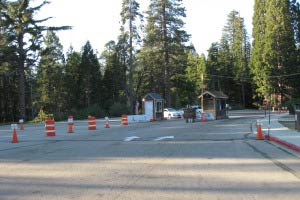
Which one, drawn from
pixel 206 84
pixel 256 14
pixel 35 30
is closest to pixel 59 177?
pixel 35 30

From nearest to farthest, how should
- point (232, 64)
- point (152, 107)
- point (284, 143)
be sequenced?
point (284, 143)
point (152, 107)
point (232, 64)

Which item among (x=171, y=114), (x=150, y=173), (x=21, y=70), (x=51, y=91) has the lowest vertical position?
(x=150, y=173)

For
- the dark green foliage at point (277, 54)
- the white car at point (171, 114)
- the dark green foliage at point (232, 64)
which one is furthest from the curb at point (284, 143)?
the dark green foliage at point (232, 64)

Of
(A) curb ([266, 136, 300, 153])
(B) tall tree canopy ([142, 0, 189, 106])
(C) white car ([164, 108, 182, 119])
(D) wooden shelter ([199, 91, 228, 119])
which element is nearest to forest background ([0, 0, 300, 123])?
(B) tall tree canopy ([142, 0, 189, 106])

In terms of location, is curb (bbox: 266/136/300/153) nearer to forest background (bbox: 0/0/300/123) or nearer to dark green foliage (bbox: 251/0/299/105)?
forest background (bbox: 0/0/300/123)

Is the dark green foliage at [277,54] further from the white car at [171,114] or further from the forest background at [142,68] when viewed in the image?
the white car at [171,114]

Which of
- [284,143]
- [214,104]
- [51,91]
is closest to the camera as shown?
[284,143]

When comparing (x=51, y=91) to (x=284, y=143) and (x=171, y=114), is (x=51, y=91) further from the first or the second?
(x=284, y=143)

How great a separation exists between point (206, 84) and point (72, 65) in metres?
31.0

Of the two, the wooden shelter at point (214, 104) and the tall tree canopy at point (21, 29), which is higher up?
the tall tree canopy at point (21, 29)

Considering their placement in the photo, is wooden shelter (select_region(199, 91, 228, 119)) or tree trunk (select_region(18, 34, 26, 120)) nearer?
wooden shelter (select_region(199, 91, 228, 119))

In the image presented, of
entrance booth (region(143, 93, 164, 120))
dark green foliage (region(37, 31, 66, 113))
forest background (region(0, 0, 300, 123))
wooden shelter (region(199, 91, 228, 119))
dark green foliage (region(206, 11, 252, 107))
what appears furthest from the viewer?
dark green foliage (region(206, 11, 252, 107))

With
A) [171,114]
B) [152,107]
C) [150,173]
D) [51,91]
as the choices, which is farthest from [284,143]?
[51,91]

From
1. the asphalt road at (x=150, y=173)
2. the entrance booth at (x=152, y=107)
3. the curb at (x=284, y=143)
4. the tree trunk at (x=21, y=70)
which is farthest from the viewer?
the tree trunk at (x=21, y=70)
